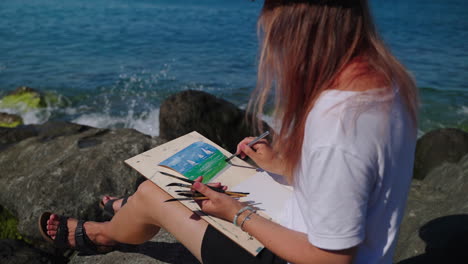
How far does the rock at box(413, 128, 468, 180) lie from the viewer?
5031mm

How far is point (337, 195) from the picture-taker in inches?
49.4

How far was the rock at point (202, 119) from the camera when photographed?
5.57 m

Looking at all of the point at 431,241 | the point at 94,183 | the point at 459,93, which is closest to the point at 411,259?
the point at 431,241

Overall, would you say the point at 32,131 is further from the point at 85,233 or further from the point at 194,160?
the point at 194,160

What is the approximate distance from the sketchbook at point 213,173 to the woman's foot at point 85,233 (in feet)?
2.35

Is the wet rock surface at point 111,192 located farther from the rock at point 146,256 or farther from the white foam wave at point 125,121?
the white foam wave at point 125,121

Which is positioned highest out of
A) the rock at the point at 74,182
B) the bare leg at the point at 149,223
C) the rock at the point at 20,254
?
the bare leg at the point at 149,223

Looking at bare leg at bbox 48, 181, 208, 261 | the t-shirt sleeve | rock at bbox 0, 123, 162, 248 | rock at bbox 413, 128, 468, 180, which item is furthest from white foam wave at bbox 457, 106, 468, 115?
the t-shirt sleeve

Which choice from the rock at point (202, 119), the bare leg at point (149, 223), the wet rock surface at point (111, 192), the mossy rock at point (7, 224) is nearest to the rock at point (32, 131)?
the wet rock surface at point (111, 192)

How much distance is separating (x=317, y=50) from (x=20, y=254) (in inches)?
107

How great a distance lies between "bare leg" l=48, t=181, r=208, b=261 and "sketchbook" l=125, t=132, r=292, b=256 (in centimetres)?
10

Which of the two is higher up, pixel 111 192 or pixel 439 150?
pixel 111 192

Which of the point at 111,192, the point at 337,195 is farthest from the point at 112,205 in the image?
the point at 337,195

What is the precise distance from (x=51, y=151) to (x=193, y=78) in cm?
834
